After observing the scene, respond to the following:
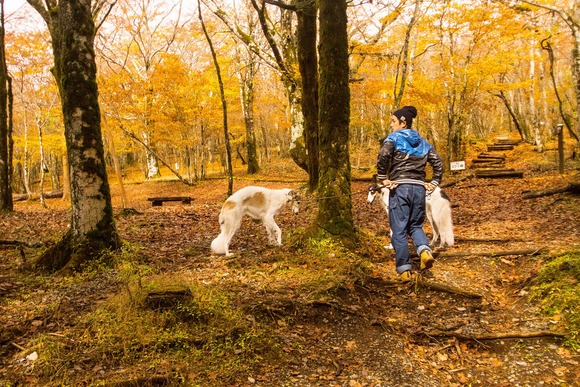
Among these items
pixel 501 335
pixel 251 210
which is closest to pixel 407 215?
pixel 501 335

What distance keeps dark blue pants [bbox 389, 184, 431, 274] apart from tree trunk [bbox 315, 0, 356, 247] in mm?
1190

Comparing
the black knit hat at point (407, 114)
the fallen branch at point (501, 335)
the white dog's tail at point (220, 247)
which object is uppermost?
the black knit hat at point (407, 114)

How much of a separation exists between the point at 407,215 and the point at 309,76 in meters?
7.31

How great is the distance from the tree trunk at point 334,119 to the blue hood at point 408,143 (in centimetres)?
130

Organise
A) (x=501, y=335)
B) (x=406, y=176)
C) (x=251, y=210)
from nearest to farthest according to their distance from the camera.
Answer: (x=501, y=335) < (x=406, y=176) < (x=251, y=210)

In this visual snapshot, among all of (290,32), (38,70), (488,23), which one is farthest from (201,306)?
A: (38,70)

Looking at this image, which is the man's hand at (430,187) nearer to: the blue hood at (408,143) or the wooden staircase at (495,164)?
the blue hood at (408,143)

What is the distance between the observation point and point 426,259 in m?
4.64

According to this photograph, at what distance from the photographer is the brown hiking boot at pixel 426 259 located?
182 inches

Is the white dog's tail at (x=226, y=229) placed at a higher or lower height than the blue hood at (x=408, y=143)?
lower

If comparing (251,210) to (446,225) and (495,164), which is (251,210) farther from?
(495,164)

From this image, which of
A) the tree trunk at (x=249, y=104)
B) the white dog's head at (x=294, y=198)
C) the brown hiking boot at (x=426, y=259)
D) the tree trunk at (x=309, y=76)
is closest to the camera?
the brown hiking boot at (x=426, y=259)

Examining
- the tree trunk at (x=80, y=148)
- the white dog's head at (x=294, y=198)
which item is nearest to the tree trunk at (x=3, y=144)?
the tree trunk at (x=80, y=148)

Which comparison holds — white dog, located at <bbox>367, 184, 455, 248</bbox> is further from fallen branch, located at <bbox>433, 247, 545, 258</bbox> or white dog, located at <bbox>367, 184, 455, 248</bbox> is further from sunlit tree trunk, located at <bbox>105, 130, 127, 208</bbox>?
sunlit tree trunk, located at <bbox>105, 130, 127, 208</bbox>
